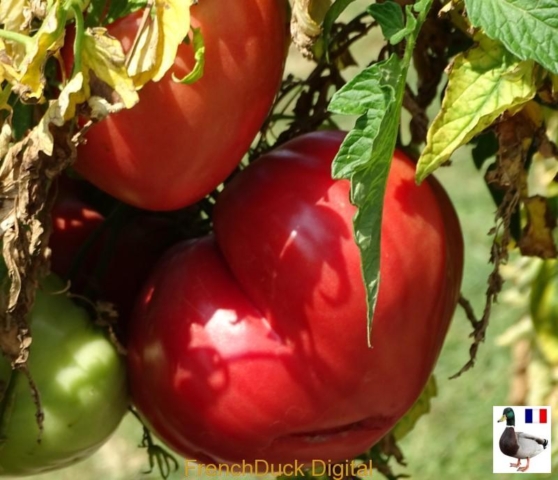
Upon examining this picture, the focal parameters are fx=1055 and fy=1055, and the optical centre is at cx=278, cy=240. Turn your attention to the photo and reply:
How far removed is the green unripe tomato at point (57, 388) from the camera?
665 mm

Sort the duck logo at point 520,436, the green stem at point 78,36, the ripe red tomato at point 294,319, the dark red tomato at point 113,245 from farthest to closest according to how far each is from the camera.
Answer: the duck logo at point 520,436, the dark red tomato at point 113,245, the ripe red tomato at point 294,319, the green stem at point 78,36

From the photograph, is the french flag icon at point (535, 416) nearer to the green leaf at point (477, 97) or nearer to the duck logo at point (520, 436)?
the duck logo at point (520, 436)

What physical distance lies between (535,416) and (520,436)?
0.9 inches

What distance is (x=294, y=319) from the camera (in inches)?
25.5

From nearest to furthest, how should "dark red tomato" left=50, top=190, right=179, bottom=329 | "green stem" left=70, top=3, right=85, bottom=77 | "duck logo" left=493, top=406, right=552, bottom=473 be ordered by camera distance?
1. "green stem" left=70, top=3, right=85, bottom=77
2. "dark red tomato" left=50, top=190, right=179, bottom=329
3. "duck logo" left=493, top=406, right=552, bottom=473

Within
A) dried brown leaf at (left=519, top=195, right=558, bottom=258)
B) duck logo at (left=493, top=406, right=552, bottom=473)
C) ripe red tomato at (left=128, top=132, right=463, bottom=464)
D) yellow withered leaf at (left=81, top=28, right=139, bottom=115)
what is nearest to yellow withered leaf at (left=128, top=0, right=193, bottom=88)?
yellow withered leaf at (left=81, top=28, right=139, bottom=115)

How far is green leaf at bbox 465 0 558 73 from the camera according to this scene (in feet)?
1.77

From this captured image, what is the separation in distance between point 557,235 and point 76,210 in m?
0.45

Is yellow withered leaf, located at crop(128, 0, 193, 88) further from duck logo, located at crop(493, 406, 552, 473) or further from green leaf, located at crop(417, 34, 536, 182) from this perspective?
duck logo, located at crop(493, 406, 552, 473)

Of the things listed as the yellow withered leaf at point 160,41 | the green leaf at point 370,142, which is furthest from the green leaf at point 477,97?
the yellow withered leaf at point 160,41

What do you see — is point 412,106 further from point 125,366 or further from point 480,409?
point 480,409

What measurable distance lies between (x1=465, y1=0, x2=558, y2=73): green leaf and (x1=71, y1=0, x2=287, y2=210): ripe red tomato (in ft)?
0.43

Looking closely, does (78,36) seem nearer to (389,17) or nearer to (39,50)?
(39,50)

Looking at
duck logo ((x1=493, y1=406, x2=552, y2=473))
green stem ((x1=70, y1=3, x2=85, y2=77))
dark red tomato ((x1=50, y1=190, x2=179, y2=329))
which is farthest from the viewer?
duck logo ((x1=493, y1=406, x2=552, y2=473))
